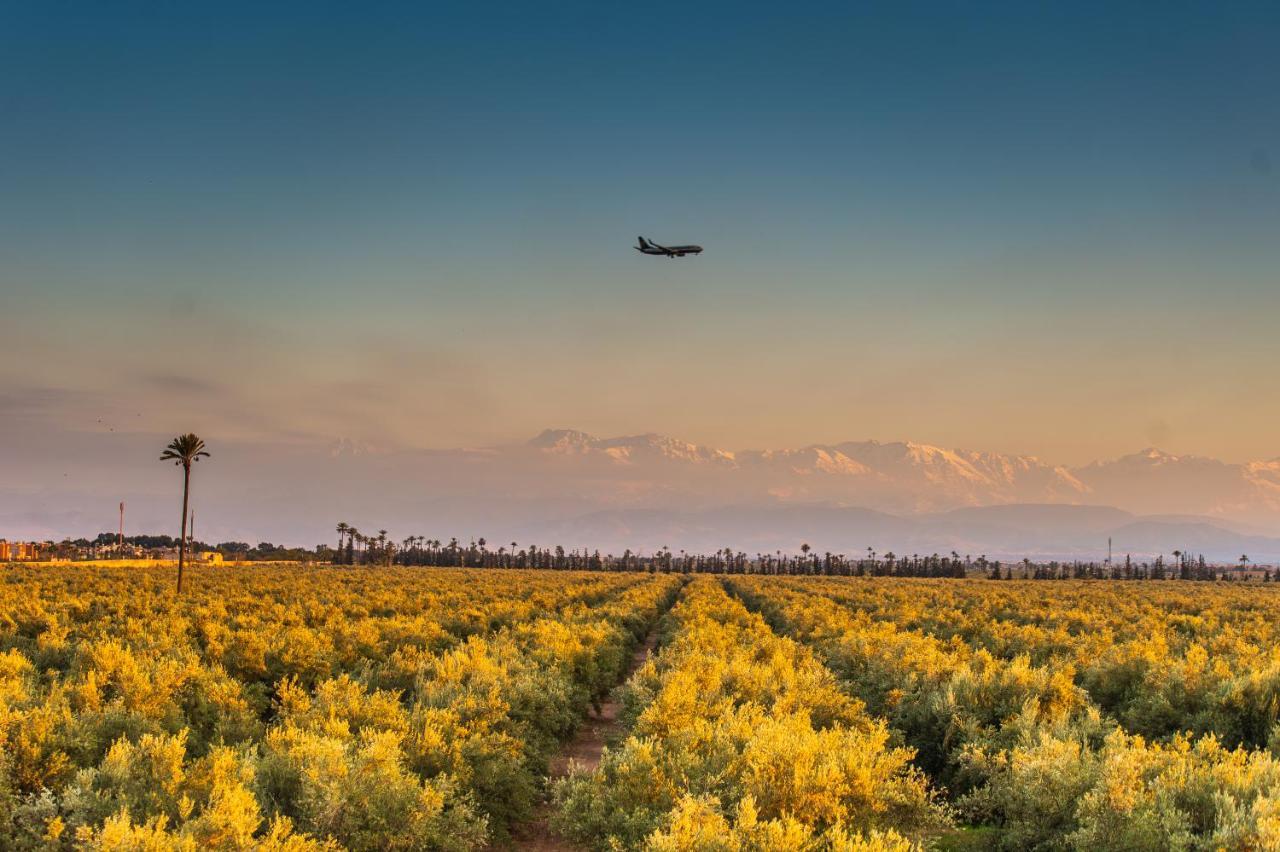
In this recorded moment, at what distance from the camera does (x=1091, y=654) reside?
22.9 metres

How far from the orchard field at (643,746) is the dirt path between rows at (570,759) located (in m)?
0.18

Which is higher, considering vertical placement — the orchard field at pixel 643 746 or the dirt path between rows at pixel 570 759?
the orchard field at pixel 643 746

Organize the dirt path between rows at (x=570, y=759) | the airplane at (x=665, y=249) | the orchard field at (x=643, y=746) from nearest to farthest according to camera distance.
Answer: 1. the orchard field at (x=643, y=746)
2. the dirt path between rows at (x=570, y=759)
3. the airplane at (x=665, y=249)

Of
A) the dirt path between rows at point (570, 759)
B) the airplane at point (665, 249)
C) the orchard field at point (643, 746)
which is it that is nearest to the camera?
the orchard field at point (643, 746)

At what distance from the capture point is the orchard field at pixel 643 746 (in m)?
8.95

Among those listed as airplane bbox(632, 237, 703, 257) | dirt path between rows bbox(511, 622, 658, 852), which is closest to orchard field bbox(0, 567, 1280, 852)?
dirt path between rows bbox(511, 622, 658, 852)

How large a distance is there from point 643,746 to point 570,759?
174 centimetres

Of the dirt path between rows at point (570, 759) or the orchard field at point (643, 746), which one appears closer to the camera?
the orchard field at point (643, 746)

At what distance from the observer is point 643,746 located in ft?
35.3

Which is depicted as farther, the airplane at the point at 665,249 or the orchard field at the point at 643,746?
the airplane at the point at 665,249

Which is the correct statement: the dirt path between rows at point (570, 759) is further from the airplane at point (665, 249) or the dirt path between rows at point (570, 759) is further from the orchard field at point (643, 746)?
the airplane at point (665, 249)

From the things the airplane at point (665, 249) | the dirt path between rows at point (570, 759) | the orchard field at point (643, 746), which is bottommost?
the dirt path between rows at point (570, 759)

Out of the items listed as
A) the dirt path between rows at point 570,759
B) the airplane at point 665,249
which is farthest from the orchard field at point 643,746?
the airplane at point 665,249

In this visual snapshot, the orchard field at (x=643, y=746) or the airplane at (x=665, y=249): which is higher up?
the airplane at (x=665, y=249)
